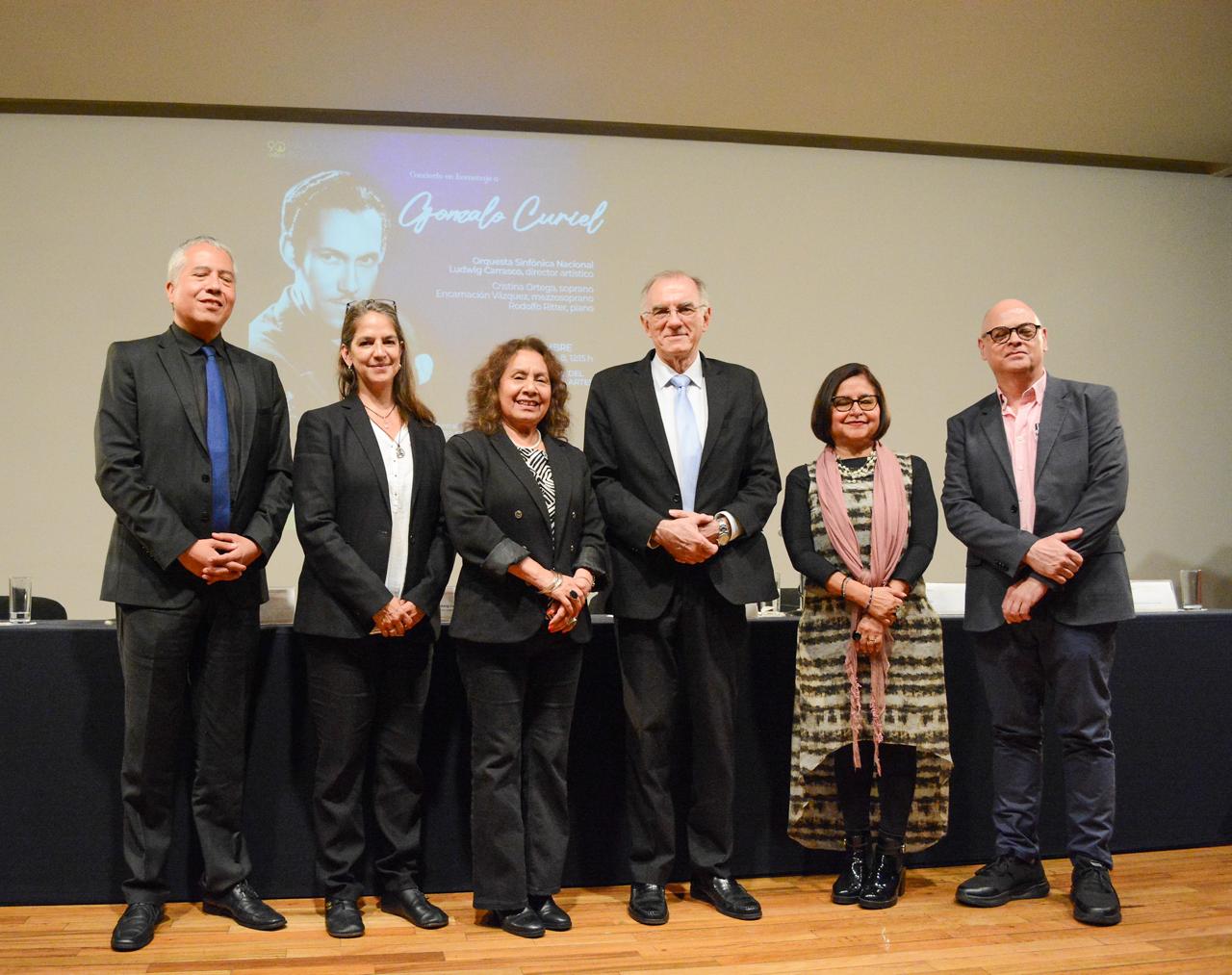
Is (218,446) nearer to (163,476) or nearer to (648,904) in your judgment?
(163,476)

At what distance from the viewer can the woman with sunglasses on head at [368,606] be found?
8.81 feet

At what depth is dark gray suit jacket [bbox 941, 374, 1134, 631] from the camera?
9.48ft

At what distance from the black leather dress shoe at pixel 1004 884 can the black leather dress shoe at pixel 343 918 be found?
1.63m

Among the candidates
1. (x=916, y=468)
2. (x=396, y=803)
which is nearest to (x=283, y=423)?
(x=396, y=803)

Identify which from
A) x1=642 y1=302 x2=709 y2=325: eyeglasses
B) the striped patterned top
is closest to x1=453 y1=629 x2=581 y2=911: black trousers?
the striped patterned top

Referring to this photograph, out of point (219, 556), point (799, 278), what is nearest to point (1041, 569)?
point (219, 556)

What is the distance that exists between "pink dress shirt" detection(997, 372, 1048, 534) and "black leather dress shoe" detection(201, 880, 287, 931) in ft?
7.47

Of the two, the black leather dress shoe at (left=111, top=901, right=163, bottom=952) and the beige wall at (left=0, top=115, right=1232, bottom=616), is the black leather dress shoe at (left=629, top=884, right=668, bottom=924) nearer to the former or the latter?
the black leather dress shoe at (left=111, top=901, right=163, bottom=952)

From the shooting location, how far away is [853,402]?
9.90 ft

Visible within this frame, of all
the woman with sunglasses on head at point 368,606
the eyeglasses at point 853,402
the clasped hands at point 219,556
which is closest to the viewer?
the clasped hands at point 219,556

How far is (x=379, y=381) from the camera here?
9.36ft

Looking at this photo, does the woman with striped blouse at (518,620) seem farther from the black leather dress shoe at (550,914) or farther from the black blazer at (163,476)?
the black blazer at (163,476)

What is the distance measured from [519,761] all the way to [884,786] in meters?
1.04

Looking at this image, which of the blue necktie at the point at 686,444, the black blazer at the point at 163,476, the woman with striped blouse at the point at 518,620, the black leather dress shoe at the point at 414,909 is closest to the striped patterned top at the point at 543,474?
the woman with striped blouse at the point at 518,620
